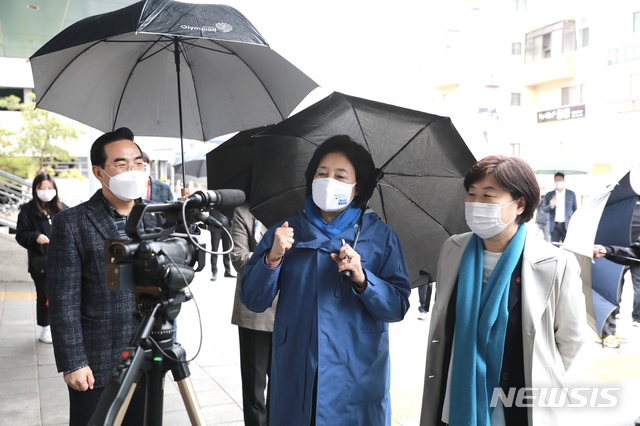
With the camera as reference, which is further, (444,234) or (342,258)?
(444,234)

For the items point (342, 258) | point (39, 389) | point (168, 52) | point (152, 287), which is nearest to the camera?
point (152, 287)

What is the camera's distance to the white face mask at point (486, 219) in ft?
7.60

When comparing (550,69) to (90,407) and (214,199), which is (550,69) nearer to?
(90,407)

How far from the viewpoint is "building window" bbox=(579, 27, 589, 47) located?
1042 inches

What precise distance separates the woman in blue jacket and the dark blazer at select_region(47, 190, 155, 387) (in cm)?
55

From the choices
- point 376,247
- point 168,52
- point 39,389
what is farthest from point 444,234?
point 39,389

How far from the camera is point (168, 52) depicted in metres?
3.57

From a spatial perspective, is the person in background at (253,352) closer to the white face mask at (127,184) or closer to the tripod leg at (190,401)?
the white face mask at (127,184)

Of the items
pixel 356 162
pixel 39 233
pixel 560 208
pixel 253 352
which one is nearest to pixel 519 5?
pixel 560 208

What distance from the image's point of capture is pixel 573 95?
27.9 m

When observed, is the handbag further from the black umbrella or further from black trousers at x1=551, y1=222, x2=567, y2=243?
black trousers at x1=551, y1=222, x2=567, y2=243

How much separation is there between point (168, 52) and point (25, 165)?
1054 inches

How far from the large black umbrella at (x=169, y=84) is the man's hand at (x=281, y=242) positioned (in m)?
1.29

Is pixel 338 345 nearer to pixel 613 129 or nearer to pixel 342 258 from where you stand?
pixel 342 258
